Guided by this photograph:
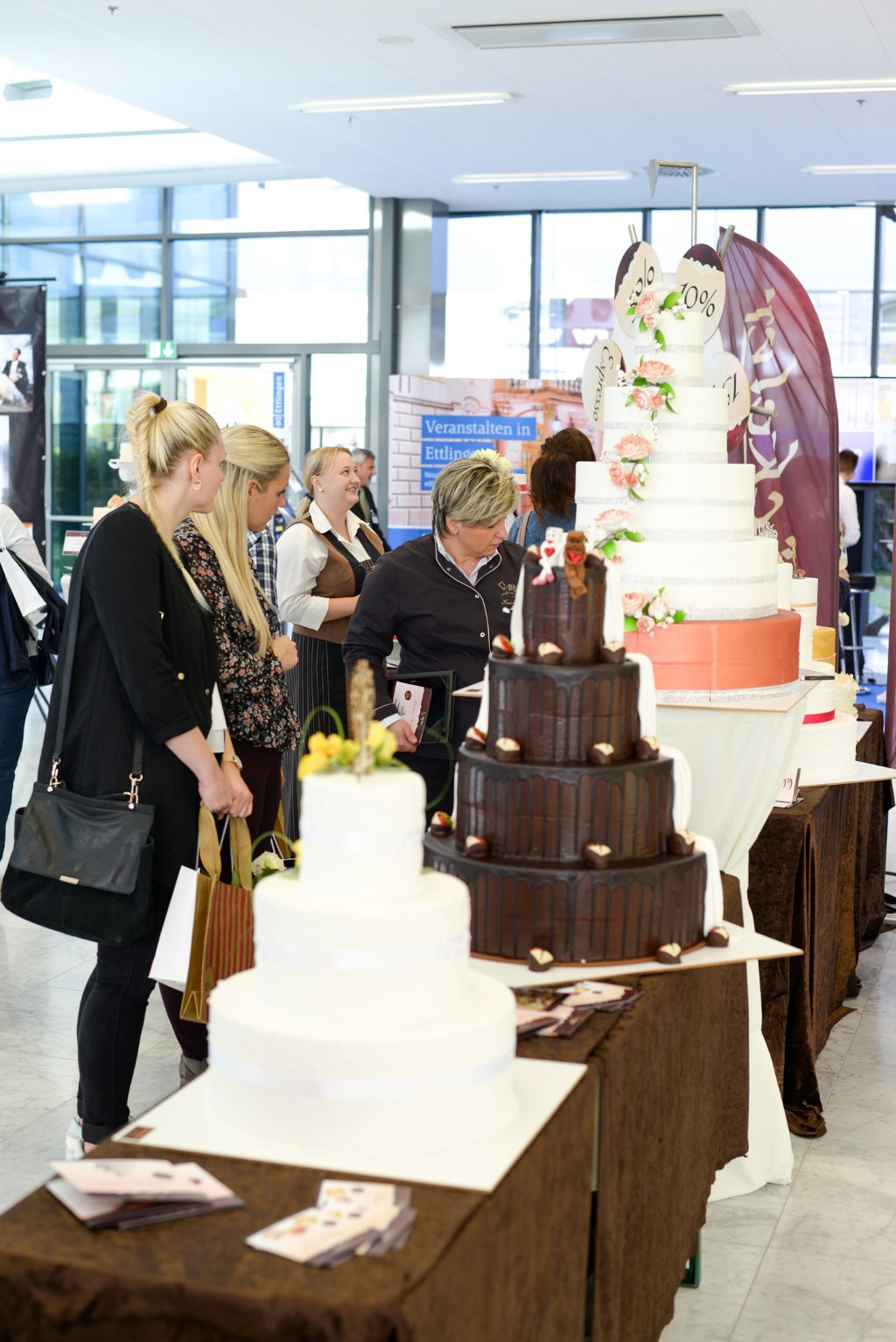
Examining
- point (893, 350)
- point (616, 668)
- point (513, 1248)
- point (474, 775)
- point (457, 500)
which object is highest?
point (893, 350)

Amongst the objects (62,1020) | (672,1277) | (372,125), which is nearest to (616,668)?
(672,1277)

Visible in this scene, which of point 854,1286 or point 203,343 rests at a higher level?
point 203,343

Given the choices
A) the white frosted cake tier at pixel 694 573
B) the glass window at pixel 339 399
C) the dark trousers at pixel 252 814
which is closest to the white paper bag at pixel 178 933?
the dark trousers at pixel 252 814

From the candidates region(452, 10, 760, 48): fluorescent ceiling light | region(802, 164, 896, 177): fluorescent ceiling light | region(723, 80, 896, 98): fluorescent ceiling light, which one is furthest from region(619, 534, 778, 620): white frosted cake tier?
region(802, 164, 896, 177): fluorescent ceiling light

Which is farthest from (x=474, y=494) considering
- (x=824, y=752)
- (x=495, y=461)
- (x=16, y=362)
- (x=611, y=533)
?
(x=16, y=362)

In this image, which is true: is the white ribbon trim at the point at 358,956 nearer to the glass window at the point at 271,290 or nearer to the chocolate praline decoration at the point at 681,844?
the chocolate praline decoration at the point at 681,844

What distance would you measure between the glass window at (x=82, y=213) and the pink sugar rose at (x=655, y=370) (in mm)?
11507

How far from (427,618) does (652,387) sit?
2.79 ft

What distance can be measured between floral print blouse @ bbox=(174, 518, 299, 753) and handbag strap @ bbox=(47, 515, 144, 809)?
18.7 inches

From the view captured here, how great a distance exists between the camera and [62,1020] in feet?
14.6

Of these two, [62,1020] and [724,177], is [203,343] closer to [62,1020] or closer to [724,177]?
[724,177]

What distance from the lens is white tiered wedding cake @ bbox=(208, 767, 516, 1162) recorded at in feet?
5.55

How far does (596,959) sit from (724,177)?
34.5 feet

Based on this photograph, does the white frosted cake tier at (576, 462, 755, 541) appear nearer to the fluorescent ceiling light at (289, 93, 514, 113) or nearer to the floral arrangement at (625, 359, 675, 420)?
the floral arrangement at (625, 359, 675, 420)
